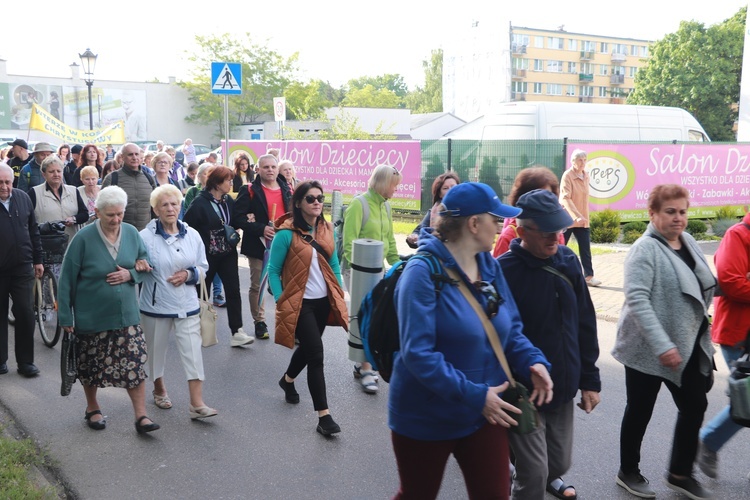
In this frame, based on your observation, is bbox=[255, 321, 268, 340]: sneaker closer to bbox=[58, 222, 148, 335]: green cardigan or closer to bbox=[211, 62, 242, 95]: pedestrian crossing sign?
bbox=[58, 222, 148, 335]: green cardigan

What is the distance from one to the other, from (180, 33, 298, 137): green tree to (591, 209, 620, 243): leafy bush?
180 feet

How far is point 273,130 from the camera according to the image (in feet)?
197

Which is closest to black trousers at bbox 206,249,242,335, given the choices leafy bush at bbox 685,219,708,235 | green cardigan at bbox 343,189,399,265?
green cardigan at bbox 343,189,399,265

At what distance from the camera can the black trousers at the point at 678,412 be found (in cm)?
411

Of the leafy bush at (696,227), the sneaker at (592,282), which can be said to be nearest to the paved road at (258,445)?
the sneaker at (592,282)

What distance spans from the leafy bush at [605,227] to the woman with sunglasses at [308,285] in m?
10.1

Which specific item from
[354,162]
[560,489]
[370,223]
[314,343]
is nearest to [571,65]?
[354,162]

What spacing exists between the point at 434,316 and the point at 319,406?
9.01 feet

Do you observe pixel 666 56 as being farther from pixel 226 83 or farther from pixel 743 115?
pixel 226 83

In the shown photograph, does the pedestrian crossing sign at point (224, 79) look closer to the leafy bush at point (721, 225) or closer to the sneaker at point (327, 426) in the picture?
the sneaker at point (327, 426)

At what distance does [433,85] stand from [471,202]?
102 meters

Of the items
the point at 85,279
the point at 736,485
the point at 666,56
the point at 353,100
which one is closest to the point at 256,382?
the point at 85,279

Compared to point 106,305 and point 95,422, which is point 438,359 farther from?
point 95,422

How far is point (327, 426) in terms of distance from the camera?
17.3ft
